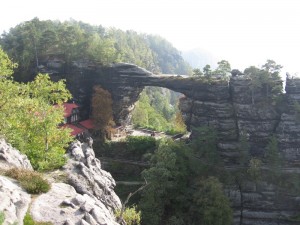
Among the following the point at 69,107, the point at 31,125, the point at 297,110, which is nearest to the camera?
the point at 31,125

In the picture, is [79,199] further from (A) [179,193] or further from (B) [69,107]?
(B) [69,107]

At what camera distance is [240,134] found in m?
50.4

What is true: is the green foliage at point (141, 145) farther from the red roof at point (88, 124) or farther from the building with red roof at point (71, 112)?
the building with red roof at point (71, 112)

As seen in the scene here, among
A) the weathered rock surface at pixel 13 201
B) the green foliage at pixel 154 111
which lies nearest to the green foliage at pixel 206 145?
the green foliage at pixel 154 111

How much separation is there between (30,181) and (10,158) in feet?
14.0

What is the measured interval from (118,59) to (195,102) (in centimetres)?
1716

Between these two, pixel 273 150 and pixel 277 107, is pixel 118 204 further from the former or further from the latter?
pixel 277 107

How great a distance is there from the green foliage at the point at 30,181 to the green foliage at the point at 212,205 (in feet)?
82.4

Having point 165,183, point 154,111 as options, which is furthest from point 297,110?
point 154,111

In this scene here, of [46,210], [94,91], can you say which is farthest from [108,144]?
[46,210]

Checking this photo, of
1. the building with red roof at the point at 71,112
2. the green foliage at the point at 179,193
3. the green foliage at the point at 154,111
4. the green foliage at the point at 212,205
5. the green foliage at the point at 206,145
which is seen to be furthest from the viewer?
the green foliage at the point at 154,111

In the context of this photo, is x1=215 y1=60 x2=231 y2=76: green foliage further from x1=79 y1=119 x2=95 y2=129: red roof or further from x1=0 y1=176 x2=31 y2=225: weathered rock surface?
x1=0 y1=176 x2=31 y2=225: weathered rock surface

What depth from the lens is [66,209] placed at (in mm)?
16828

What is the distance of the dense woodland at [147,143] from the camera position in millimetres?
28625
